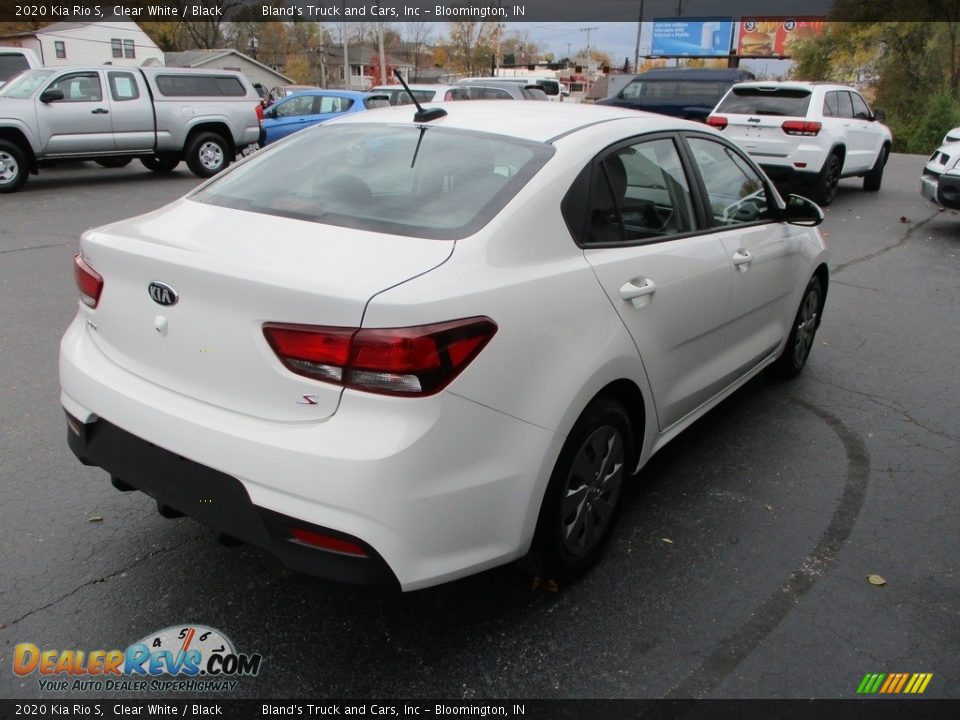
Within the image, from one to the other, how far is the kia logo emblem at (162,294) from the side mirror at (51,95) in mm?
12386

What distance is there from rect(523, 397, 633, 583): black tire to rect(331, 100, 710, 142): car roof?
115 cm

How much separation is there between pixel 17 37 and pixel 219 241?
55.8 m

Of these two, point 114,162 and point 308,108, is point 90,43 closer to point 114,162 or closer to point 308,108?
point 308,108

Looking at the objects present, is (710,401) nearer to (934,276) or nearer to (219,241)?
(219,241)

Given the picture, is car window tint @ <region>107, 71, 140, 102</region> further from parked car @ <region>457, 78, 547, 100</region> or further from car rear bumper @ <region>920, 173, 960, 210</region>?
car rear bumper @ <region>920, 173, 960, 210</region>

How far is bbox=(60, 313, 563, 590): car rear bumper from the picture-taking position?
2184mm

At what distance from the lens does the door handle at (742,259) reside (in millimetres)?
3824

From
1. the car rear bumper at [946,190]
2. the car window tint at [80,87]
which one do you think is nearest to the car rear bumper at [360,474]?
the car rear bumper at [946,190]

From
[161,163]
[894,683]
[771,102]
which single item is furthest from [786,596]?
[161,163]

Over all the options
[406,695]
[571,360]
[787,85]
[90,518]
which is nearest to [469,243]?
[571,360]

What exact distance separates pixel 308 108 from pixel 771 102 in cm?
982

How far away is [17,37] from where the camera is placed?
47.5 meters

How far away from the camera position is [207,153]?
588 inches

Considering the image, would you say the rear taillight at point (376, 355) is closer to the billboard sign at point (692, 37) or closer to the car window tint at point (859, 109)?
the car window tint at point (859, 109)
